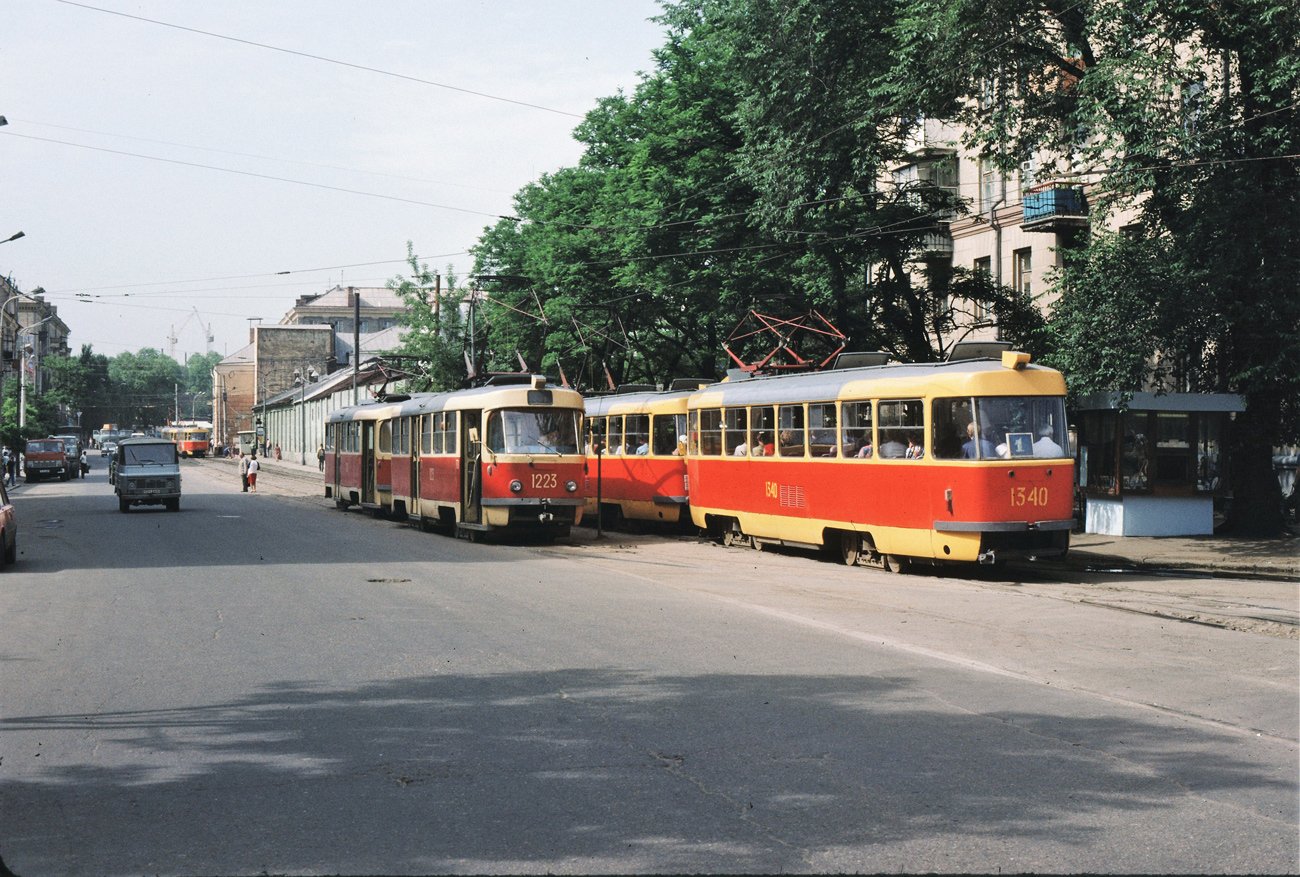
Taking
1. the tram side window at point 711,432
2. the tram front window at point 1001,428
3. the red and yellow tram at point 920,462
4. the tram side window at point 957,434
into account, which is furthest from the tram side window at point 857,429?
the tram side window at point 711,432

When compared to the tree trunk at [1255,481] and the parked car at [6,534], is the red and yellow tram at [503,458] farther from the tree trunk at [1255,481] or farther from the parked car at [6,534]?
the tree trunk at [1255,481]

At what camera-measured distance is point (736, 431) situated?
24.2 metres

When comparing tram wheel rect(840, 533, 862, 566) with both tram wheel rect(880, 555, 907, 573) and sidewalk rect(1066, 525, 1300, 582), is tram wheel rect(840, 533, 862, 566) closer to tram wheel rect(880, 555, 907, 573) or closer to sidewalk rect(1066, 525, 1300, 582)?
tram wheel rect(880, 555, 907, 573)

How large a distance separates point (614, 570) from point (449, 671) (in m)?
9.32

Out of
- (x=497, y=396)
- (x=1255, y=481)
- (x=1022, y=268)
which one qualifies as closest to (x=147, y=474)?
(x=497, y=396)

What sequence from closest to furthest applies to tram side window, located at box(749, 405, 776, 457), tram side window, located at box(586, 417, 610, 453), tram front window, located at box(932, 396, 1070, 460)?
tram front window, located at box(932, 396, 1070, 460) < tram side window, located at box(749, 405, 776, 457) < tram side window, located at box(586, 417, 610, 453)

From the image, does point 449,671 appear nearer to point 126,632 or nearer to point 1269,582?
point 126,632

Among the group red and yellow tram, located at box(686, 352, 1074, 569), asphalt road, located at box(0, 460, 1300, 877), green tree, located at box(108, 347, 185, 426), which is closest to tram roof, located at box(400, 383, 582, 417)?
red and yellow tram, located at box(686, 352, 1074, 569)

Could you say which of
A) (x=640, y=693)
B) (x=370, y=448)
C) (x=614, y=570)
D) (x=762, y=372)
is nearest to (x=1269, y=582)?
(x=614, y=570)

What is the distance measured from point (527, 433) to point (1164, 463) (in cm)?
1219

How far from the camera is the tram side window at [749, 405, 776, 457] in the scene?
22766 mm

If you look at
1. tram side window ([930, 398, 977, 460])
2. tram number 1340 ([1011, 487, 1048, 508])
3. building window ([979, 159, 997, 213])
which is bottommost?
tram number 1340 ([1011, 487, 1048, 508])

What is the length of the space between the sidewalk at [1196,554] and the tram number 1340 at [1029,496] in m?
3.49

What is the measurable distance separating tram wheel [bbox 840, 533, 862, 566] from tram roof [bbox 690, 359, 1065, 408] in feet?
7.18
